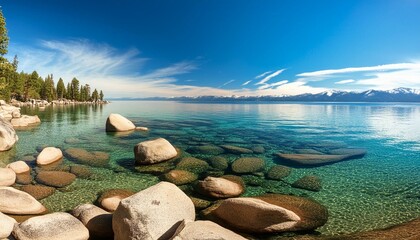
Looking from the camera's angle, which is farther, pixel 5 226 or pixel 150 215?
pixel 5 226

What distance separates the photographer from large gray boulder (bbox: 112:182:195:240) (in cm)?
725

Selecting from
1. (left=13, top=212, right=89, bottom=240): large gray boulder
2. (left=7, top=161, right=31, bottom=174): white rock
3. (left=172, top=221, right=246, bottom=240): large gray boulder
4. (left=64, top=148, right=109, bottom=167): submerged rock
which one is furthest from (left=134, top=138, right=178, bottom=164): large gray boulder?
(left=172, top=221, right=246, bottom=240): large gray boulder

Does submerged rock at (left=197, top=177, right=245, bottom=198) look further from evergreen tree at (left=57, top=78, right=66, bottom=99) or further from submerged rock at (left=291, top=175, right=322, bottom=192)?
evergreen tree at (left=57, top=78, right=66, bottom=99)

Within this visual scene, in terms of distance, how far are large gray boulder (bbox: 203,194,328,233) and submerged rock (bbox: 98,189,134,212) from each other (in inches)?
158

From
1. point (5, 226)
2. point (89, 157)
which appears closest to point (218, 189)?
point (5, 226)

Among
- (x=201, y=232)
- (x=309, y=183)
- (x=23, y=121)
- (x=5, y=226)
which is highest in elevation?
(x=23, y=121)

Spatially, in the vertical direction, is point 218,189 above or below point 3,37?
below

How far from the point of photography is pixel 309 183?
14383mm

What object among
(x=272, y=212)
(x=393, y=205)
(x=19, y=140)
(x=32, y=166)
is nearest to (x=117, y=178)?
(x=32, y=166)

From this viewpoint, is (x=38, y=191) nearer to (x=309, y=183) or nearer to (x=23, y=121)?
(x=309, y=183)

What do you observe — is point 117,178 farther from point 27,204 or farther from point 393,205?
point 393,205

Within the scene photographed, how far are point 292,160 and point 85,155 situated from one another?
1634 cm

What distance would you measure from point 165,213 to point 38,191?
8.53m

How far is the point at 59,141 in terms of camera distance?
85.0 feet
